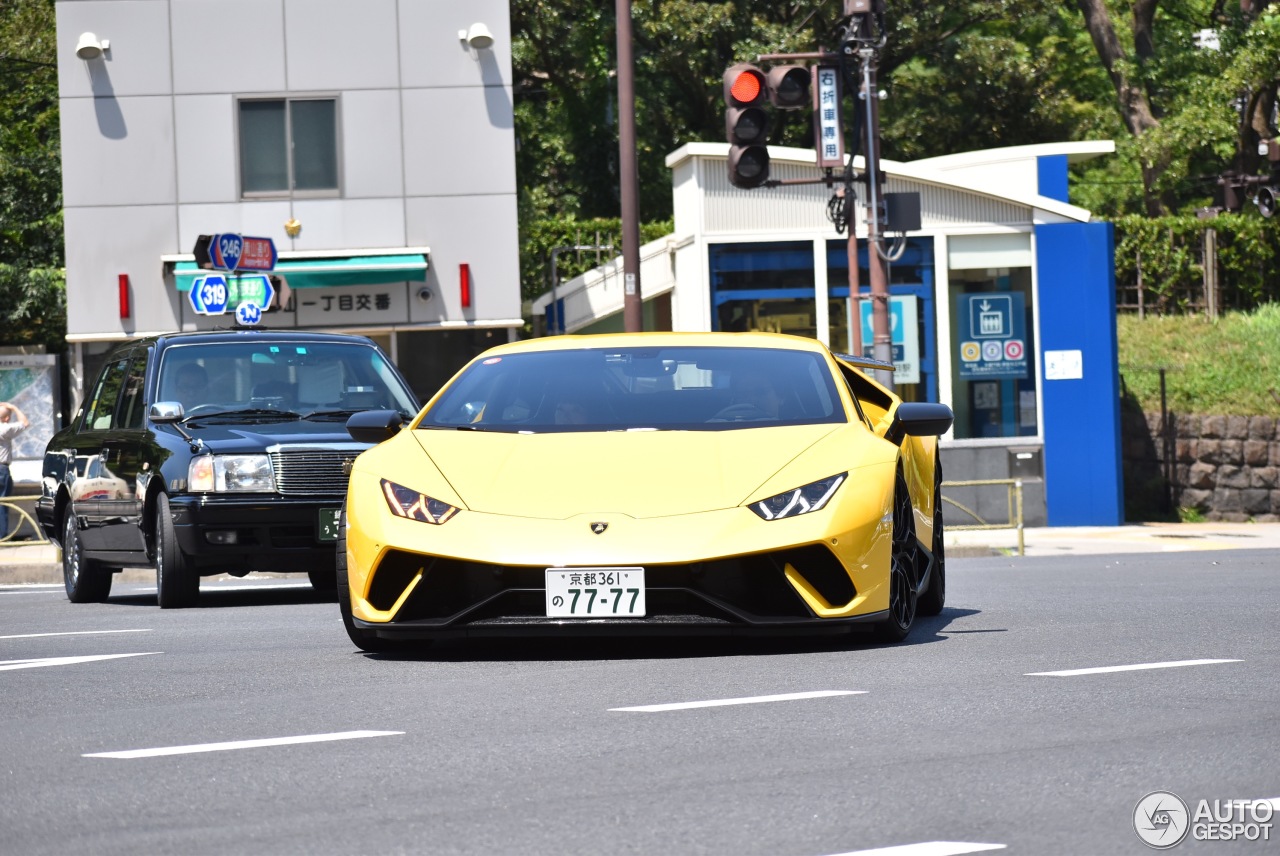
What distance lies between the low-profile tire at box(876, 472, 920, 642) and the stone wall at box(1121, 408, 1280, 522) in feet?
58.0

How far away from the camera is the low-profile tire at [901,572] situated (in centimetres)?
801

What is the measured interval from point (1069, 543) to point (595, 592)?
47.1 feet

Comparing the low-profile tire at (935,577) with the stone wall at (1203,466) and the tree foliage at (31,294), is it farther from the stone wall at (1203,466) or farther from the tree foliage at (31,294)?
the tree foliage at (31,294)

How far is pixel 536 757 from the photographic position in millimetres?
5508

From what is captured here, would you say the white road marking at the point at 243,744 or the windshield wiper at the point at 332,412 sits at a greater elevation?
the windshield wiper at the point at 332,412

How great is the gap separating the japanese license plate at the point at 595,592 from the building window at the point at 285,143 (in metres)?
19.9

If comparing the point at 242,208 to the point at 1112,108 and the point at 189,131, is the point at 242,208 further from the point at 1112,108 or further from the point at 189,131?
the point at 1112,108

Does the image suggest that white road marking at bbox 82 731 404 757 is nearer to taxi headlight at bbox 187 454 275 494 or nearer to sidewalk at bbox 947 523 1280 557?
taxi headlight at bbox 187 454 275 494

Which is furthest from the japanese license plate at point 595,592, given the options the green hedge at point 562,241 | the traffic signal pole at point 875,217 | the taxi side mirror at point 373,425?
the green hedge at point 562,241

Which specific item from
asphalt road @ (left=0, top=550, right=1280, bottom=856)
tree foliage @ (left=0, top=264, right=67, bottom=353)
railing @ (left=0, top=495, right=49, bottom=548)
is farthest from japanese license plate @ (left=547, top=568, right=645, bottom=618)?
tree foliage @ (left=0, top=264, right=67, bottom=353)

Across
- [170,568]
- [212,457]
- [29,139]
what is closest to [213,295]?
[170,568]

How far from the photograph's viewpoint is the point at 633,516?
7.48 meters

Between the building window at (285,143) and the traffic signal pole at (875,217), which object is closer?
the traffic signal pole at (875,217)

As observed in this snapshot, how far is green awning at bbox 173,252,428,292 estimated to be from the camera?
2572cm
